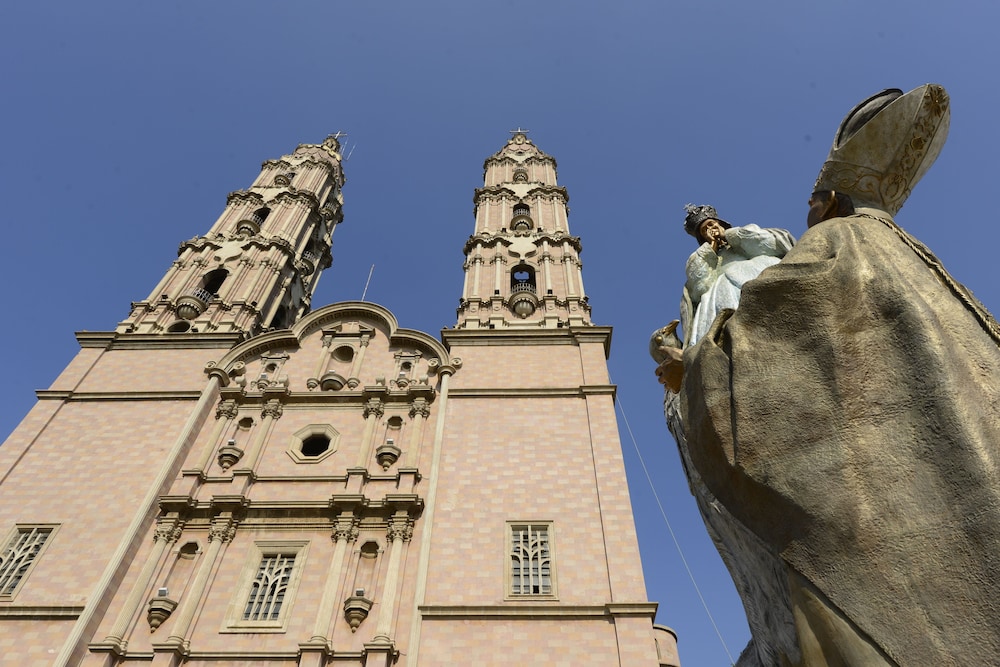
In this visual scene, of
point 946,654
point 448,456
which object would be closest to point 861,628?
point 946,654

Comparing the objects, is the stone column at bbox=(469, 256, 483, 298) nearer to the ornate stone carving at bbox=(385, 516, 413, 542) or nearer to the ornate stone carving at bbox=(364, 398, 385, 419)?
the ornate stone carving at bbox=(364, 398, 385, 419)

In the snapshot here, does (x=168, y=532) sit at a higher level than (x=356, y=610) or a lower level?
higher

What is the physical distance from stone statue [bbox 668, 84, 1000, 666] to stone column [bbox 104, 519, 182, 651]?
10389 millimetres

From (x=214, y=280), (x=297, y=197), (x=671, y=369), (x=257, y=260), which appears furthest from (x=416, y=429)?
(x=297, y=197)

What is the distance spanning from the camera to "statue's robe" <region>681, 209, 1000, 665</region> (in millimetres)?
1756

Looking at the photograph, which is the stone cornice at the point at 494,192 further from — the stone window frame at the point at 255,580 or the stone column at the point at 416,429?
the stone window frame at the point at 255,580

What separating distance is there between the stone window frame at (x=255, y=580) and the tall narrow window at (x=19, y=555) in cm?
358

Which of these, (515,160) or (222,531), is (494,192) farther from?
(222,531)

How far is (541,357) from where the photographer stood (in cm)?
1526

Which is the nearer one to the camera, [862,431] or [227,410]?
[862,431]

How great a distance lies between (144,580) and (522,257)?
12.7 metres

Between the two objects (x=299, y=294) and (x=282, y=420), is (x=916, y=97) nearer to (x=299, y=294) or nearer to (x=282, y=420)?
(x=282, y=420)

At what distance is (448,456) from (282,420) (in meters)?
4.05

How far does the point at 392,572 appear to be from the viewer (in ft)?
35.4
